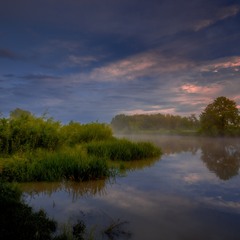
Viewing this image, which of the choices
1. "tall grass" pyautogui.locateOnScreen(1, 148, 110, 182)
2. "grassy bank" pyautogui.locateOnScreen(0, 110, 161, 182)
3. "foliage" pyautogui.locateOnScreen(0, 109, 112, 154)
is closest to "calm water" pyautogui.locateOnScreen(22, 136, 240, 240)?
"tall grass" pyautogui.locateOnScreen(1, 148, 110, 182)

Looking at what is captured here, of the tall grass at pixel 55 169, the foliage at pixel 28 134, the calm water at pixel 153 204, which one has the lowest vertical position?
the calm water at pixel 153 204

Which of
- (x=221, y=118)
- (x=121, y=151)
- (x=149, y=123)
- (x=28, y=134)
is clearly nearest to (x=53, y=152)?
(x=28, y=134)

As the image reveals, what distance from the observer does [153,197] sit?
754 cm

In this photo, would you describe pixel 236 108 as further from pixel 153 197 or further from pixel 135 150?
pixel 153 197

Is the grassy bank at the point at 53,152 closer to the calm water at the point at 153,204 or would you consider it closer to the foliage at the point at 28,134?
the foliage at the point at 28,134

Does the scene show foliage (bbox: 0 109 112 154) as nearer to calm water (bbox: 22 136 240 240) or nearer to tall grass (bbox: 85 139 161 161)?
tall grass (bbox: 85 139 161 161)

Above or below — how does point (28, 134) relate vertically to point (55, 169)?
above

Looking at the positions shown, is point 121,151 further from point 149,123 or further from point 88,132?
point 149,123

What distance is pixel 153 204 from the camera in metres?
6.87

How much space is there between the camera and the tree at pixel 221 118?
149 ft

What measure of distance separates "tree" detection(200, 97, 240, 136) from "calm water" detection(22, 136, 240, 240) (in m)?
37.2

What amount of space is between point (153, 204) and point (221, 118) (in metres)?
42.1

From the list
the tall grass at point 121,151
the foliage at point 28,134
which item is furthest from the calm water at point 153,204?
the foliage at point 28,134

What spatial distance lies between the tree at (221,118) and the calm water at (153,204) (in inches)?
1466
